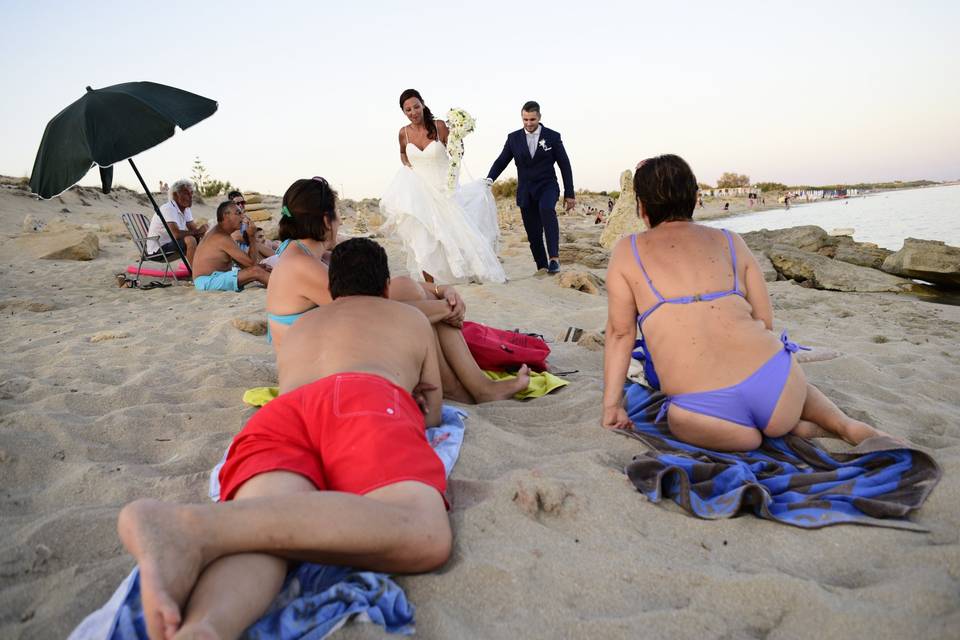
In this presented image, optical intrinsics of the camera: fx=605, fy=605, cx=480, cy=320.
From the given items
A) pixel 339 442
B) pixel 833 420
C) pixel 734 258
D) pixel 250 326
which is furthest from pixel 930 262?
pixel 339 442

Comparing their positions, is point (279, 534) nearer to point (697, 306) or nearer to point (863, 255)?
point (697, 306)

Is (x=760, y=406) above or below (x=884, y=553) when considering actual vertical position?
above

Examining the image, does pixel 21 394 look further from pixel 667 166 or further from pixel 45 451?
pixel 667 166

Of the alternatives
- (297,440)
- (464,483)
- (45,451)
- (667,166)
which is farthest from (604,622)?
(45,451)

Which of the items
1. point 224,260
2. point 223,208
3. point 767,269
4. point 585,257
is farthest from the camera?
point 585,257

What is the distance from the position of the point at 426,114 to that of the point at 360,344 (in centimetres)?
489

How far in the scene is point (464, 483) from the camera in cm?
232

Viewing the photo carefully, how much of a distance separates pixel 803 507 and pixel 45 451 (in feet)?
9.96

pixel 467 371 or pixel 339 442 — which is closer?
pixel 339 442

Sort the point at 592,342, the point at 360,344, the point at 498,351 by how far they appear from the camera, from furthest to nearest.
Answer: the point at 592,342 → the point at 498,351 → the point at 360,344

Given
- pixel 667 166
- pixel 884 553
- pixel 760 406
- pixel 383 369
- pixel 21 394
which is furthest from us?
pixel 21 394

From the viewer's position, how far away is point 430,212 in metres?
6.72

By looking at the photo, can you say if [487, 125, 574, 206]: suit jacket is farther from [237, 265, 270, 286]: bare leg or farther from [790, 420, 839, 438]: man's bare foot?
[790, 420, 839, 438]: man's bare foot

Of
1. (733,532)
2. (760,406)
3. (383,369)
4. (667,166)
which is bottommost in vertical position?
(733,532)
